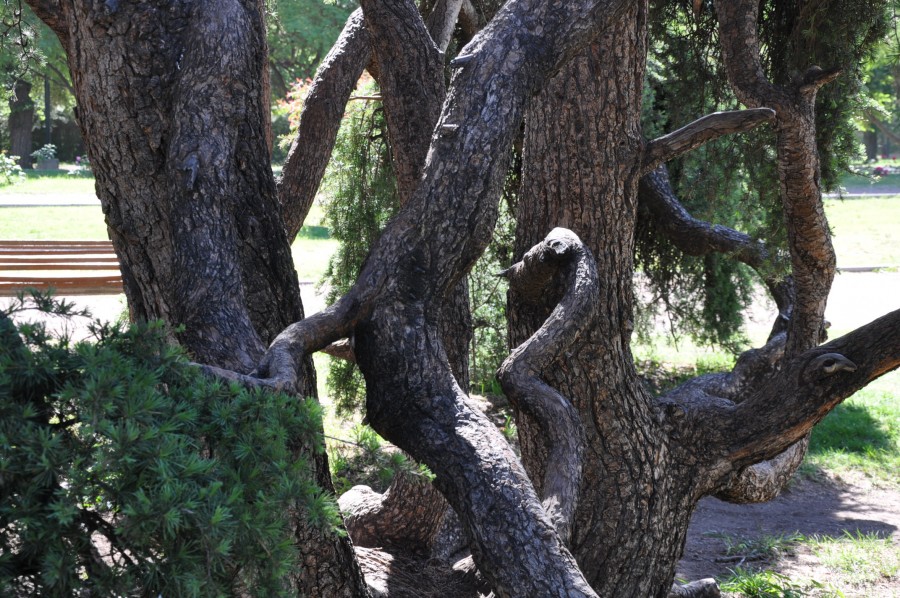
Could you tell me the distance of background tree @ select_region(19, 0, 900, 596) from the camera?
2393mm

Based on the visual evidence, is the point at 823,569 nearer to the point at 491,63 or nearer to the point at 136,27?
the point at 491,63

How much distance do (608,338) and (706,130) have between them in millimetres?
945

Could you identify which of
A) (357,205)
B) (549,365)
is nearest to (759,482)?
(549,365)

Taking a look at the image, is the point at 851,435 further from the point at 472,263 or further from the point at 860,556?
the point at 472,263

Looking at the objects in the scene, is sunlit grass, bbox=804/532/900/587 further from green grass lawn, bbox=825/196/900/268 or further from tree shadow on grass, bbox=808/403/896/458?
green grass lawn, bbox=825/196/900/268

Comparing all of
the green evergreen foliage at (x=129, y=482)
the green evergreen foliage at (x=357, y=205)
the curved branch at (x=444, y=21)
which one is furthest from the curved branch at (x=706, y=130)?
the green evergreen foliage at (x=129, y=482)

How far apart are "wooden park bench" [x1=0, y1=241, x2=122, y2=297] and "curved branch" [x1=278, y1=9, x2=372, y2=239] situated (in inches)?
175

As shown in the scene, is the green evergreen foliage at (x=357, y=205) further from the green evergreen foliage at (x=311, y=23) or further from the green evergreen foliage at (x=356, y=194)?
the green evergreen foliage at (x=311, y=23)

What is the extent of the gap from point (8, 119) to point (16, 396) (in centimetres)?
3708

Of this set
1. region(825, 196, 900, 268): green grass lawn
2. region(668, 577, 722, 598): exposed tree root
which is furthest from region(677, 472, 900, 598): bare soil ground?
region(825, 196, 900, 268): green grass lawn

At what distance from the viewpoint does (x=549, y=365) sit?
2988mm

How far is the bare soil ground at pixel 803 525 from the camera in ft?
17.6

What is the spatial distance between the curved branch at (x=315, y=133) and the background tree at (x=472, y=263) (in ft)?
1.73

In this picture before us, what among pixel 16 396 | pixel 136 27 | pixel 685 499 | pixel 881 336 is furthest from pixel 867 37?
pixel 16 396
